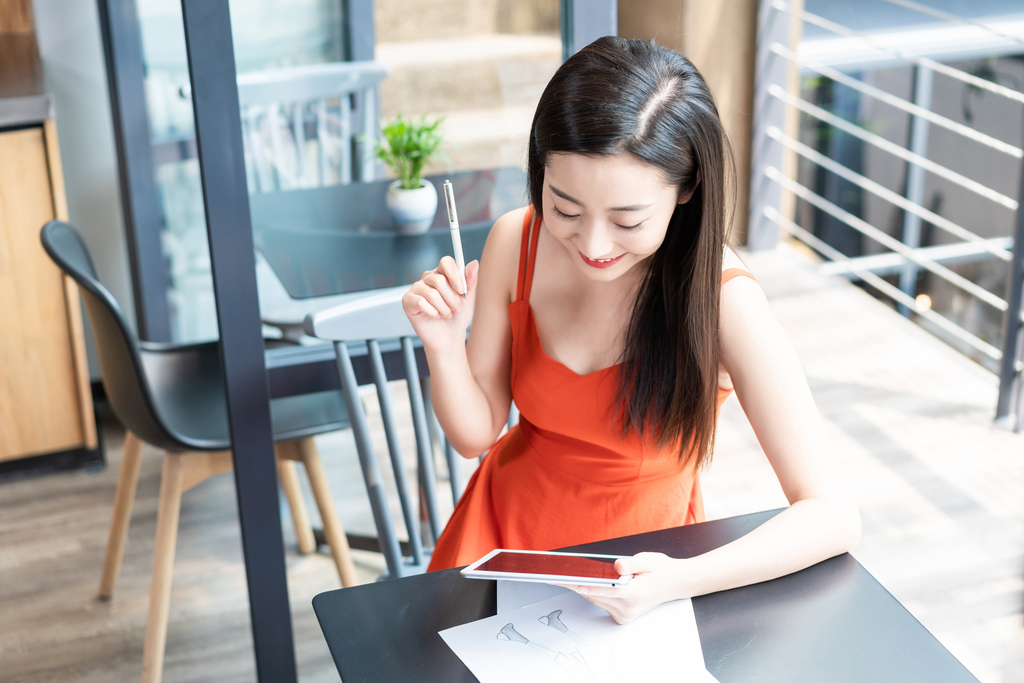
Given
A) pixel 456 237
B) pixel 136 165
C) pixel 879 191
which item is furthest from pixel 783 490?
pixel 879 191

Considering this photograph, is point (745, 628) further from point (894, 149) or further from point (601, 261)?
point (894, 149)

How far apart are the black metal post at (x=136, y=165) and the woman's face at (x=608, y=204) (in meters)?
1.69

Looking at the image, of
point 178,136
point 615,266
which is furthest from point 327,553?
point 615,266

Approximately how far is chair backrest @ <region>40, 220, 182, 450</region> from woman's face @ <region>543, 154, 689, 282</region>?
0.87m

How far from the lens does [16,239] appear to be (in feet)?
7.79

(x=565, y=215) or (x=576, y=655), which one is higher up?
(x=565, y=215)

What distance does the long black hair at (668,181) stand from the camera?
98 cm

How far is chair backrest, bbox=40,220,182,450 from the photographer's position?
158cm

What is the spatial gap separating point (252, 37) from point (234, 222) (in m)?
0.45

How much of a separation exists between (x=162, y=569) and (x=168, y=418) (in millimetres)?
281

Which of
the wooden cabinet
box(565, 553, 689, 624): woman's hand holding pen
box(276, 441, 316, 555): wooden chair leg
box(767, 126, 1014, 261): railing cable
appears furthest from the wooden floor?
box(565, 553, 689, 624): woman's hand holding pen

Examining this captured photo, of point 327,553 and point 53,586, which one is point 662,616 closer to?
point 327,553

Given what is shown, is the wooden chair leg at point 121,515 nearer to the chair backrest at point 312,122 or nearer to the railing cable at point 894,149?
the chair backrest at point 312,122

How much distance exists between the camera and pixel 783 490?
1.10 m
